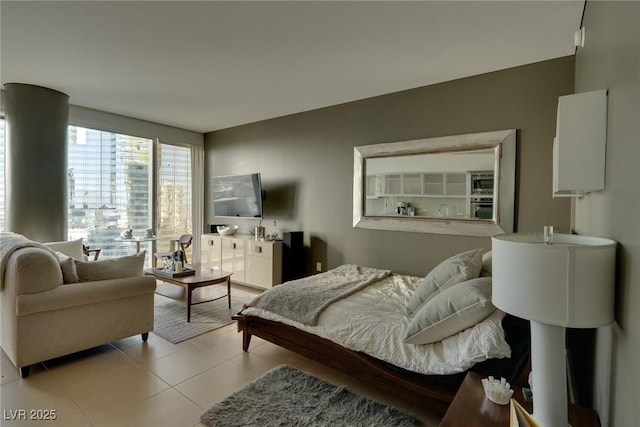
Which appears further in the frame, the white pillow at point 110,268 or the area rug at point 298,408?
the white pillow at point 110,268

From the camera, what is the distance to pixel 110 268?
8.93 ft

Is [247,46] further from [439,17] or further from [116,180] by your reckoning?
[116,180]

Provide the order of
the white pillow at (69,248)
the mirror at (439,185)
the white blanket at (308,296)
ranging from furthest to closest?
the white pillow at (69,248)
the mirror at (439,185)
the white blanket at (308,296)

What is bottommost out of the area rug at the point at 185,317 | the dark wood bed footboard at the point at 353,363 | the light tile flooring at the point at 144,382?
the light tile flooring at the point at 144,382

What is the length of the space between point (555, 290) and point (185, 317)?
140 inches

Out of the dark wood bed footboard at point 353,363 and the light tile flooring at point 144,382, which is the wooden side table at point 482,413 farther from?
the light tile flooring at point 144,382

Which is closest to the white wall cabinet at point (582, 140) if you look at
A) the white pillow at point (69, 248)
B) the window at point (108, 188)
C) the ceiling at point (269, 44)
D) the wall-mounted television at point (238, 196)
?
the ceiling at point (269, 44)

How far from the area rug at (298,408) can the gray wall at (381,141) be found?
1.91 meters

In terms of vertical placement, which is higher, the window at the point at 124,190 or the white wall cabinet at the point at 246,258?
the window at the point at 124,190

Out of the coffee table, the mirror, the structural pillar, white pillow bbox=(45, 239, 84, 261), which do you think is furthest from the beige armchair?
the mirror

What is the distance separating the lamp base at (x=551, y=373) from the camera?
1.07m

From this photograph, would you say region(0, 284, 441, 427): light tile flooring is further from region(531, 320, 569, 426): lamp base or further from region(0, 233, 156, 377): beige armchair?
region(531, 320, 569, 426): lamp base

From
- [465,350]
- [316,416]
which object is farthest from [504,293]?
[316,416]

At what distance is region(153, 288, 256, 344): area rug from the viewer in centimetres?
320
